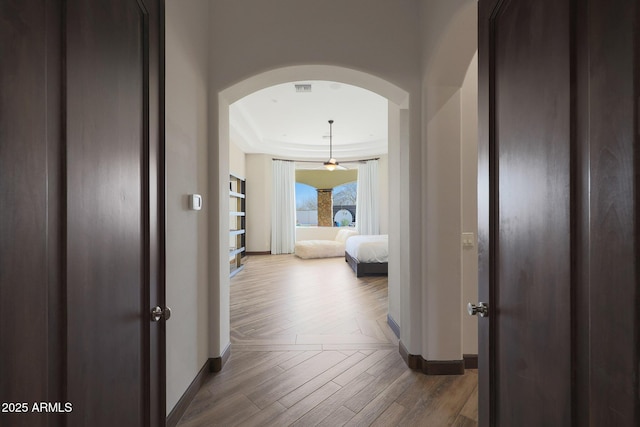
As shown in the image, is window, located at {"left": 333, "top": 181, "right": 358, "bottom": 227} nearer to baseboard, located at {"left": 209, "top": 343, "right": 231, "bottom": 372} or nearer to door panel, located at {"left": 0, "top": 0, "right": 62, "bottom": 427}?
baseboard, located at {"left": 209, "top": 343, "right": 231, "bottom": 372}

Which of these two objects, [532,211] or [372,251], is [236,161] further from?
[532,211]

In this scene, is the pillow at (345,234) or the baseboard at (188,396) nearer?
the baseboard at (188,396)

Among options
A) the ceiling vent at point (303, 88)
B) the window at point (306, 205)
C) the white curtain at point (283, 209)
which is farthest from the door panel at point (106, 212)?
the window at point (306, 205)

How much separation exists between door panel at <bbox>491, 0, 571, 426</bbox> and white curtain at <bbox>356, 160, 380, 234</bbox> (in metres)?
7.50

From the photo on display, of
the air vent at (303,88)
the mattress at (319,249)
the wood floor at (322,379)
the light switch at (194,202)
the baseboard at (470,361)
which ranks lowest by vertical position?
the wood floor at (322,379)

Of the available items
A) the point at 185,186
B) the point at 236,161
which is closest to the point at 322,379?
the point at 185,186

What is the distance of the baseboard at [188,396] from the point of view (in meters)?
1.59

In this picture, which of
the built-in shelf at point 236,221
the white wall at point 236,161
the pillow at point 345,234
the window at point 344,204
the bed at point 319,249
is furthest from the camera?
the window at point 344,204

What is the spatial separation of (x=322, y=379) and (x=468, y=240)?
1.57m

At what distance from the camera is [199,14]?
2025 millimetres

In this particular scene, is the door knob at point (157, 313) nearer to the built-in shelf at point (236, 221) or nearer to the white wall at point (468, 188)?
the white wall at point (468, 188)

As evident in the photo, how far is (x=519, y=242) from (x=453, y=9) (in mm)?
1552

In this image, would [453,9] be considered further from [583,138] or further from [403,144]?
[583,138]

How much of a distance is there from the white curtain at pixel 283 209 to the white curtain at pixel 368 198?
2.08 m
